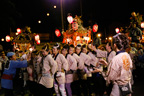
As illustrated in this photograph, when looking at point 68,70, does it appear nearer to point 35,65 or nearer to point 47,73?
point 47,73

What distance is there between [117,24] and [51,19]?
32.3 feet

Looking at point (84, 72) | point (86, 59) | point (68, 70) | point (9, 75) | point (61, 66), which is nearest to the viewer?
point (9, 75)

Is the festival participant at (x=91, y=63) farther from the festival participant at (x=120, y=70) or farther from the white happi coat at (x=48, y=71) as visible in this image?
the festival participant at (x=120, y=70)

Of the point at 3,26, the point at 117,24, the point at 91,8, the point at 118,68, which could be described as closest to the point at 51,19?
the point at 91,8

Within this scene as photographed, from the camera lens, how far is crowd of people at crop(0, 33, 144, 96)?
9.02ft

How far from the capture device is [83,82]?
6.16 meters

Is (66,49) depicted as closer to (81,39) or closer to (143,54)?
(143,54)

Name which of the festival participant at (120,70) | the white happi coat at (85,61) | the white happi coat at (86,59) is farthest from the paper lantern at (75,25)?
the festival participant at (120,70)

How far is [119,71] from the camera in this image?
107 inches

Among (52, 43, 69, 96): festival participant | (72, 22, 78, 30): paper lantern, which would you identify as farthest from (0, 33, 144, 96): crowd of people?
(72, 22, 78, 30): paper lantern

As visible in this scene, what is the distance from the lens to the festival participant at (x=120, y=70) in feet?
8.84

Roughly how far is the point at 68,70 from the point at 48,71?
1.08 metres

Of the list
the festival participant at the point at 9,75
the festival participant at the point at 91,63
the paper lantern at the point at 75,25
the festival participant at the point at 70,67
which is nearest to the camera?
the festival participant at the point at 9,75

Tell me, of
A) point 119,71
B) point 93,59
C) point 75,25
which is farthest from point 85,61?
point 75,25
